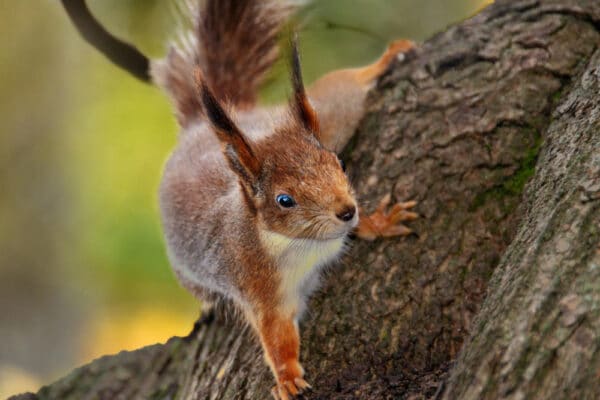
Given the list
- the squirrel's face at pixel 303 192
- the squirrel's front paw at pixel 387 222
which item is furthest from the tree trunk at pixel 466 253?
the squirrel's face at pixel 303 192

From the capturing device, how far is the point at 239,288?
2.46m

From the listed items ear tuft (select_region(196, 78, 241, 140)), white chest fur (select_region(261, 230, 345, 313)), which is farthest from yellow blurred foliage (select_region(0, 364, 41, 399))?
ear tuft (select_region(196, 78, 241, 140))

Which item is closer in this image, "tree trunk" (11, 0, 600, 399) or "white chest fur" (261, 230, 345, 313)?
"tree trunk" (11, 0, 600, 399)

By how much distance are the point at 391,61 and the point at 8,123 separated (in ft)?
10.2

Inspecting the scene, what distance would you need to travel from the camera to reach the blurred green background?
14.4 ft

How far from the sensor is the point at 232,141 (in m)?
2.05

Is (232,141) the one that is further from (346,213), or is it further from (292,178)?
(346,213)

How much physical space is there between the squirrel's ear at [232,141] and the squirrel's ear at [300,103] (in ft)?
0.77

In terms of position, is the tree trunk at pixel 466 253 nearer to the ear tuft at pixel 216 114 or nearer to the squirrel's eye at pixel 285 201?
the squirrel's eye at pixel 285 201

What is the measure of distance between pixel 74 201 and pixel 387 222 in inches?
123

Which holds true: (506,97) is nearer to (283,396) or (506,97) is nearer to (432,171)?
(432,171)

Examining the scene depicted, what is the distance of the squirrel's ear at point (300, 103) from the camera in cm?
210

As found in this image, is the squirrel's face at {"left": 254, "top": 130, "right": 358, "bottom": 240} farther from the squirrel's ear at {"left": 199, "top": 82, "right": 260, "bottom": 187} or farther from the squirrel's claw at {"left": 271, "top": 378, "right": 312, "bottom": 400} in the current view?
the squirrel's claw at {"left": 271, "top": 378, "right": 312, "bottom": 400}

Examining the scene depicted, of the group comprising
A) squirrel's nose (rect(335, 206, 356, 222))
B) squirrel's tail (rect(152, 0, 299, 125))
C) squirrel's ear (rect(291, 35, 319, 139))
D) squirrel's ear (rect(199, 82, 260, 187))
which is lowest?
squirrel's nose (rect(335, 206, 356, 222))
